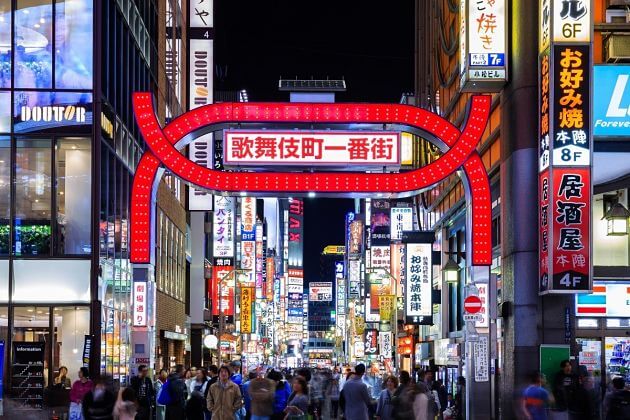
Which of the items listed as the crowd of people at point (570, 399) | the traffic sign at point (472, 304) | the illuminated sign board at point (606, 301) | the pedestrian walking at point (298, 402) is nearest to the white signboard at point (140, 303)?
the pedestrian walking at point (298, 402)

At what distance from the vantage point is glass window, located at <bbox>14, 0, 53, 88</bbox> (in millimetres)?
31234

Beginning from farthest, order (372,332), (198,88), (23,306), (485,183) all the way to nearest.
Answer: (372,332) → (198,88) → (23,306) → (485,183)

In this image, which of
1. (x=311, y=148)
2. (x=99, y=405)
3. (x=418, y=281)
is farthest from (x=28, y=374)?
(x=418, y=281)

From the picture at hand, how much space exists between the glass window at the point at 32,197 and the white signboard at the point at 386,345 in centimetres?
4168

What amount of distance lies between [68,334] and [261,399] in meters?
13.7

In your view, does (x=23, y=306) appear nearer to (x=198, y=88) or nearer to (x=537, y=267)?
(x=537, y=267)

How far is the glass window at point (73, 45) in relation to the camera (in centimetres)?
3156

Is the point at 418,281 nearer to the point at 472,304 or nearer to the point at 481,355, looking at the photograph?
the point at 481,355

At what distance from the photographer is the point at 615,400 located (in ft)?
60.7

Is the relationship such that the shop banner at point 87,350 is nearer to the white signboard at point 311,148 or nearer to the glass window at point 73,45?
the white signboard at point 311,148

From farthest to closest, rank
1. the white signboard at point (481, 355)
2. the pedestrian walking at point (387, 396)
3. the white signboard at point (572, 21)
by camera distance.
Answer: the white signboard at point (481, 355) → the pedestrian walking at point (387, 396) → the white signboard at point (572, 21)

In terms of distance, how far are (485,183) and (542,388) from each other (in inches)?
322

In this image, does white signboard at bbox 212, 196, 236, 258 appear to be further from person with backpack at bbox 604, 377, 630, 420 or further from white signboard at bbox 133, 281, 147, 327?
person with backpack at bbox 604, 377, 630, 420

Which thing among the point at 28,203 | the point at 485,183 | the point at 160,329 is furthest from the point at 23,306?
the point at 160,329
